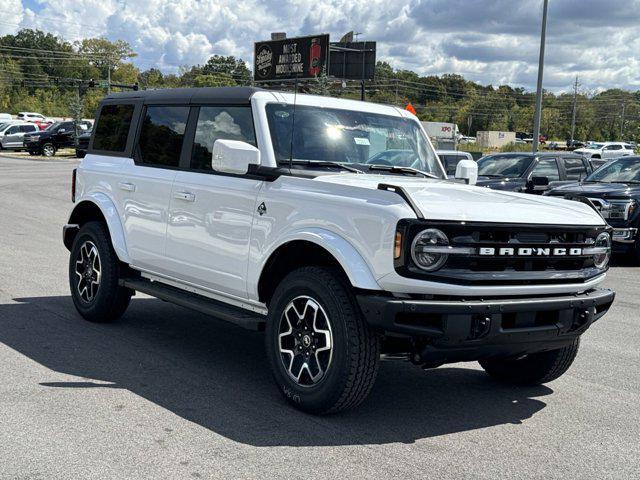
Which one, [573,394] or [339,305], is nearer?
[339,305]

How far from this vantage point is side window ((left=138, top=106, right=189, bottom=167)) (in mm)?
6574

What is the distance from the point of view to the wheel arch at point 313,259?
464 centimetres

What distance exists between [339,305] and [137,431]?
4.37 ft

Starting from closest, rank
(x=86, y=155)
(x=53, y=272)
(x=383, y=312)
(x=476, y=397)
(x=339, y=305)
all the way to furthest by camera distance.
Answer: (x=383, y=312) < (x=339, y=305) < (x=476, y=397) < (x=86, y=155) < (x=53, y=272)

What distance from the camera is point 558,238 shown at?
497cm

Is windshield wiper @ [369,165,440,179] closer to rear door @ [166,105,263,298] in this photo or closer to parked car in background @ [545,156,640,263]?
rear door @ [166,105,263,298]

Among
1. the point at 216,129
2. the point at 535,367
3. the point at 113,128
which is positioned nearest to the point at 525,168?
the point at 113,128

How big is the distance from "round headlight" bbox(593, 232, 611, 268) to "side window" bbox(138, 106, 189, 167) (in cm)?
319

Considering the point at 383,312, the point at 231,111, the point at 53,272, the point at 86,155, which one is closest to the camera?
the point at 383,312

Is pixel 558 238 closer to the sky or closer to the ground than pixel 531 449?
closer to the sky

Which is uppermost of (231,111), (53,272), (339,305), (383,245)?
(231,111)

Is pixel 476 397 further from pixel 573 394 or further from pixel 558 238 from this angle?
pixel 558 238

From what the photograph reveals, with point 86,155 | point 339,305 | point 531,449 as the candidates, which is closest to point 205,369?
point 339,305

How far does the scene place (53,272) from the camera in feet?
32.9
